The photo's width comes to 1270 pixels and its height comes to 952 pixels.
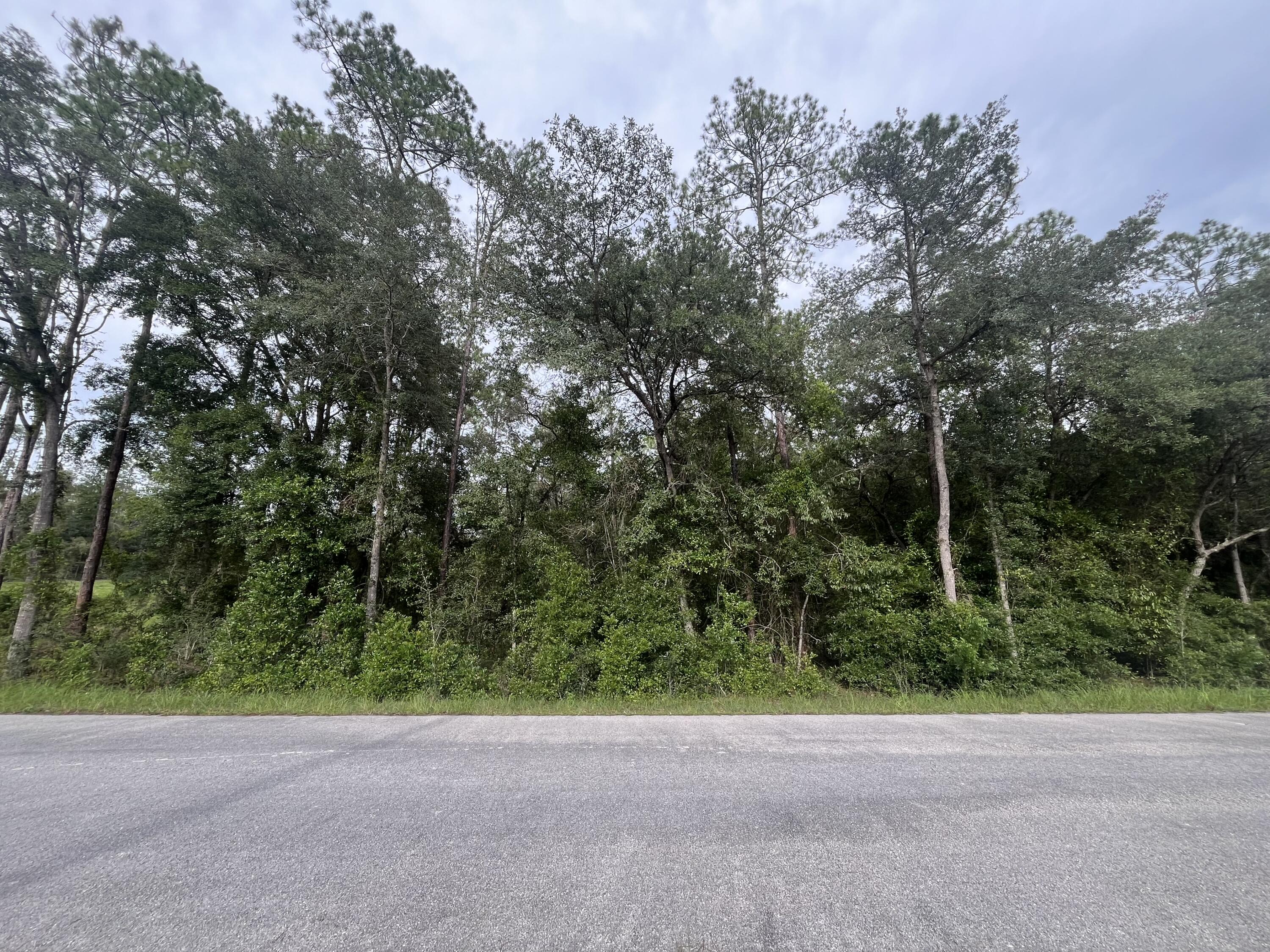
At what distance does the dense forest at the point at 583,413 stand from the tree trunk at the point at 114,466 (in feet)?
0.43

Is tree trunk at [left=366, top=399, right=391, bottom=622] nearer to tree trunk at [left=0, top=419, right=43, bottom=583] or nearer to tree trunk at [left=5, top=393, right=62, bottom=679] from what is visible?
tree trunk at [left=5, top=393, right=62, bottom=679]

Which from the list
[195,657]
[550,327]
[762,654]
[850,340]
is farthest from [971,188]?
[195,657]

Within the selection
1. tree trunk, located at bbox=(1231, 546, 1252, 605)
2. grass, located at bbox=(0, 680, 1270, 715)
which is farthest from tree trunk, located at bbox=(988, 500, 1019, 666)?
tree trunk, located at bbox=(1231, 546, 1252, 605)

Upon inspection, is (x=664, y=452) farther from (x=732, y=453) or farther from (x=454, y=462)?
(x=454, y=462)

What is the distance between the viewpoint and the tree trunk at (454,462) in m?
9.88

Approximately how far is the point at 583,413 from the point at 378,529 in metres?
4.86

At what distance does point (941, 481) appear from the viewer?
403 inches

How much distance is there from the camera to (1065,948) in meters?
1.62

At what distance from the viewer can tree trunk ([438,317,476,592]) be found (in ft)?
32.4

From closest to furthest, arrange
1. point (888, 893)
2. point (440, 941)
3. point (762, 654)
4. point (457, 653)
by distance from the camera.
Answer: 1. point (440, 941)
2. point (888, 893)
3. point (457, 653)
4. point (762, 654)

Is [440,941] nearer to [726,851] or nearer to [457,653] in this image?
[726,851]

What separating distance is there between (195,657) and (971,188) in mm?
18403

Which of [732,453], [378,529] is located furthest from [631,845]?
[732,453]

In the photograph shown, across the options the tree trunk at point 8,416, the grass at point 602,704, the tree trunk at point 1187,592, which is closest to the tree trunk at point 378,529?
the grass at point 602,704
